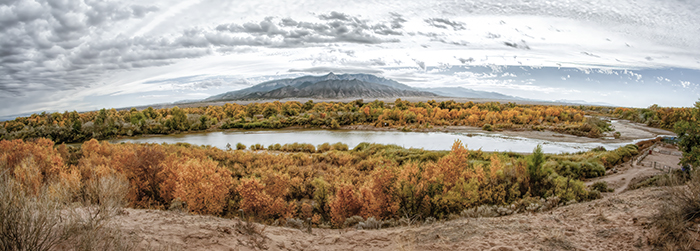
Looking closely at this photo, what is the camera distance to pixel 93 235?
16.4ft

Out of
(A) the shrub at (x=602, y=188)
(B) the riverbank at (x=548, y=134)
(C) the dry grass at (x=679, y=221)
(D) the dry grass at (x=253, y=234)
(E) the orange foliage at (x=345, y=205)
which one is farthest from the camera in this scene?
(B) the riverbank at (x=548, y=134)

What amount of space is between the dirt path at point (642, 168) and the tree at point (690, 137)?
8.59ft

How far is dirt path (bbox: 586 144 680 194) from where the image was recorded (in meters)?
16.0

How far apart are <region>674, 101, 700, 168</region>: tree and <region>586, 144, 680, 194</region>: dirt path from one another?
262 centimetres

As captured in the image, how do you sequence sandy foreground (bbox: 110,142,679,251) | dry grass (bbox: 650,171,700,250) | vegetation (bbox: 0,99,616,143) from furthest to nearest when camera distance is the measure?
vegetation (bbox: 0,99,616,143) < sandy foreground (bbox: 110,142,679,251) < dry grass (bbox: 650,171,700,250)

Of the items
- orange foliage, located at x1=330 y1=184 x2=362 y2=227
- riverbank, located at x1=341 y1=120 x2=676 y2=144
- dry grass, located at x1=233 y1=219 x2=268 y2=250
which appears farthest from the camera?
riverbank, located at x1=341 y1=120 x2=676 y2=144

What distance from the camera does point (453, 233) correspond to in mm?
7852

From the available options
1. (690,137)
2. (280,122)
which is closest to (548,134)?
(690,137)

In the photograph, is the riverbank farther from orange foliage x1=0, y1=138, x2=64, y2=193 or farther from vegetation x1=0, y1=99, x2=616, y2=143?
orange foliage x1=0, y1=138, x2=64, y2=193

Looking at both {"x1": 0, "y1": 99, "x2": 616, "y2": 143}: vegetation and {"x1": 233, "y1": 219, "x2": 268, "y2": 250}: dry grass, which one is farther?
{"x1": 0, "y1": 99, "x2": 616, "y2": 143}: vegetation

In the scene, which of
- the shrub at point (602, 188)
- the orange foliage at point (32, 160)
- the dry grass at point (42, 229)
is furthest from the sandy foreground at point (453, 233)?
the orange foliage at point (32, 160)

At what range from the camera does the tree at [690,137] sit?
40.5 feet

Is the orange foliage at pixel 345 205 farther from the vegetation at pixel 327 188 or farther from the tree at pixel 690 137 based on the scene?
the tree at pixel 690 137

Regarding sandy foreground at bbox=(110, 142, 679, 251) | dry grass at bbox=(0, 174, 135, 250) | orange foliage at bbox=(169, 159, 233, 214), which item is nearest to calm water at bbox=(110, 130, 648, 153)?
orange foliage at bbox=(169, 159, 233, 214)
